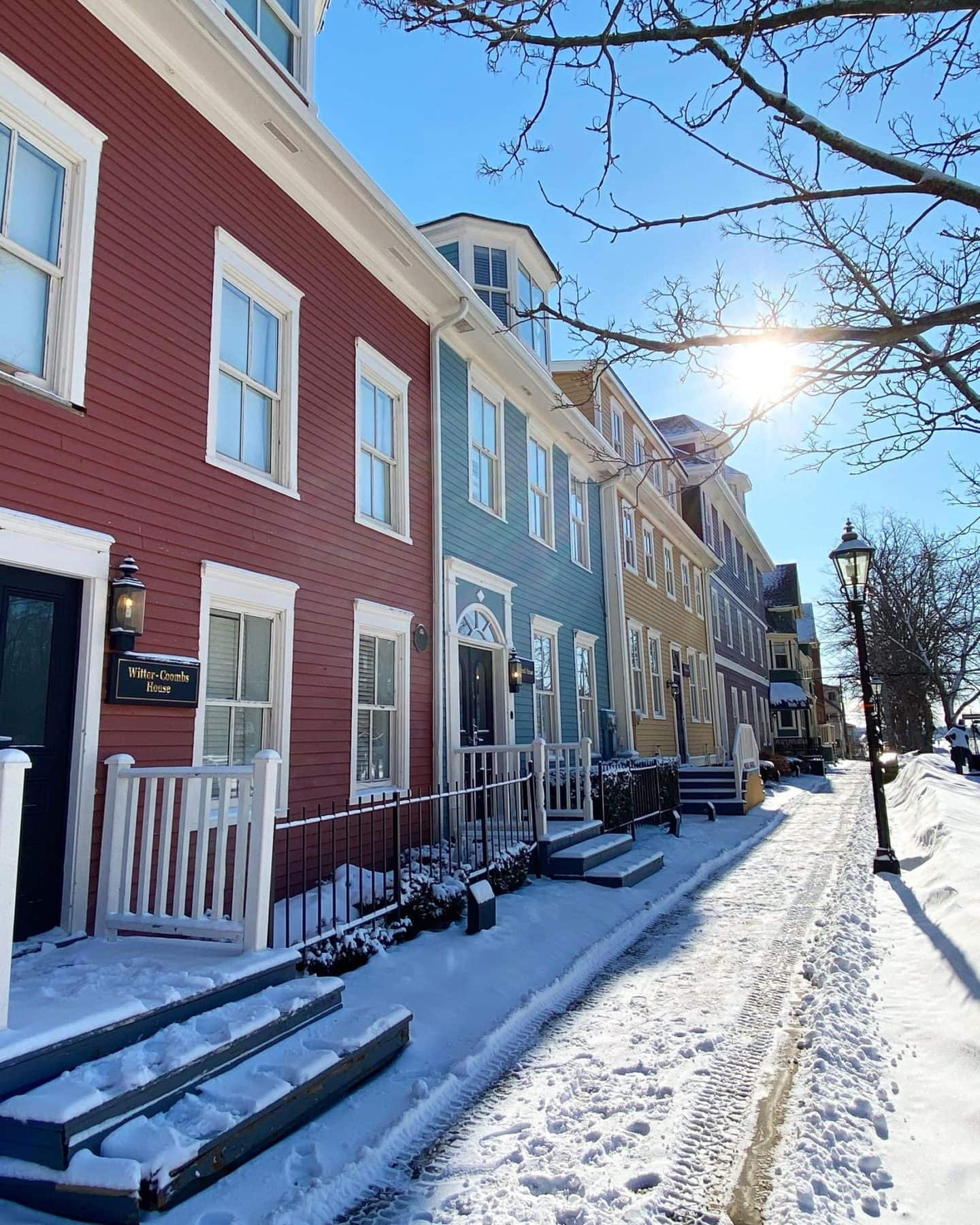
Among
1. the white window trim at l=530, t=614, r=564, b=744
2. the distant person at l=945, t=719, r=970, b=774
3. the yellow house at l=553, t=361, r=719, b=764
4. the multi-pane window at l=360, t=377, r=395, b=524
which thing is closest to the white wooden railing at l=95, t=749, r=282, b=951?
the multi-pane window at l=360, t=377, r=395, b=524

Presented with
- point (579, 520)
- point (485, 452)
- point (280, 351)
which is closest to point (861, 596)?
point (485, 452)

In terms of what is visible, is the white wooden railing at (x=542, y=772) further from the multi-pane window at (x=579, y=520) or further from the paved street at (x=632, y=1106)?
the multi-pane window at (x=579, y=520)

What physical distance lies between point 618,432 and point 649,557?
3068mm

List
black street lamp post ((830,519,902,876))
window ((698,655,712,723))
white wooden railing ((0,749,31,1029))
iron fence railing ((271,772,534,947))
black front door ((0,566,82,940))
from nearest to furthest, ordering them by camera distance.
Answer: white wooden railing ((0,749,31,1029)), black front door ((0,566,82,940)), iron fence railing ((271,772,534,947)), black street lamp post ((830,519,902,876)), window ((698,655,712,723))

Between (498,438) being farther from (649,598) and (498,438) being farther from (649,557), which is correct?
(649,557)

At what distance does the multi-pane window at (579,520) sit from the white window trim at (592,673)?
4.39 feet

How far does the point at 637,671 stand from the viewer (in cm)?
1705

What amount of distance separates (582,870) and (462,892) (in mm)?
2089

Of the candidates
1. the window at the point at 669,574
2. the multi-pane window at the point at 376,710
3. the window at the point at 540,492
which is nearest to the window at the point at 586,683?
the window at the point at 540,492

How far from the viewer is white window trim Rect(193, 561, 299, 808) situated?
5.96 metres

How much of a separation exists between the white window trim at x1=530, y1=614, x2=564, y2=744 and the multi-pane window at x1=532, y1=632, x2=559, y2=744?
1 centimetres

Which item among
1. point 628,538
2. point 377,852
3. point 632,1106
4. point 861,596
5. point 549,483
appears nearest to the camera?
point 632,1106

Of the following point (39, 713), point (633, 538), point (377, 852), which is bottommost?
point (377, 852)

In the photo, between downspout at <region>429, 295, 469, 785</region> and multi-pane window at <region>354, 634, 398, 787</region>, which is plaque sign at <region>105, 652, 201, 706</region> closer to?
multi-pane window at <region>354, 634, 398, 787</region>
